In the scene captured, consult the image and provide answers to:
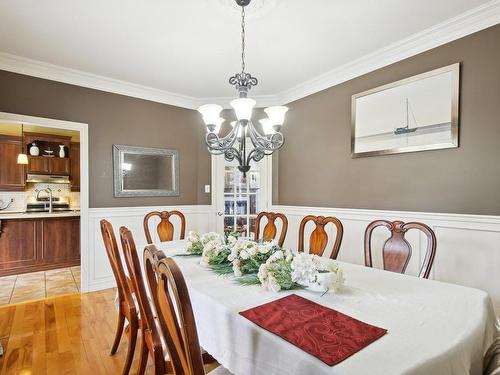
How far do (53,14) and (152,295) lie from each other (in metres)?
2.54

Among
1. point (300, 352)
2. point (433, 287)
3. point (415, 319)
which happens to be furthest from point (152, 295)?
point (433, 287)

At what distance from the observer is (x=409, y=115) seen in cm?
269

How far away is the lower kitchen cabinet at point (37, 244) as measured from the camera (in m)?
4.00

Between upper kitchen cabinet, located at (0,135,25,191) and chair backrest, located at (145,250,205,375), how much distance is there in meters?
5.50

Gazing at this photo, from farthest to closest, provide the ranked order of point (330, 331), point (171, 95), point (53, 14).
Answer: point (171, 95), point (53, 14), point (330, 331)

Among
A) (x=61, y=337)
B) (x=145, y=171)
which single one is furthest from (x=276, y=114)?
(x=61, y=337)

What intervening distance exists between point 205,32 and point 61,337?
298cm

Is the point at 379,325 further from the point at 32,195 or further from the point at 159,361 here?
the point at 32,195

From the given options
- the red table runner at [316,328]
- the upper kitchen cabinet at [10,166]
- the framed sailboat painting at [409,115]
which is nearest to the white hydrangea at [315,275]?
the red table runner at [316,328]

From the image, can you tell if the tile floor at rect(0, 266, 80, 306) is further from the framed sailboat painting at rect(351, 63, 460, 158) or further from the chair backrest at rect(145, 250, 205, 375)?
the framed sailboat painting at rect(351, 63, 460, 158)

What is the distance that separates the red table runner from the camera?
855mm

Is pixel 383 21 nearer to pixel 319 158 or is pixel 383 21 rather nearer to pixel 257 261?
pixel 319 158

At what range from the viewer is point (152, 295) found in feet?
3.40

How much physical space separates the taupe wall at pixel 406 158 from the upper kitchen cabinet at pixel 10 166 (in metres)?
4.70
